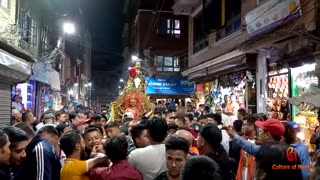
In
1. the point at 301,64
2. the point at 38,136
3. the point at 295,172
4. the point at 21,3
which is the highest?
the point at 21,3

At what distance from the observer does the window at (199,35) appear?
67.4 feet

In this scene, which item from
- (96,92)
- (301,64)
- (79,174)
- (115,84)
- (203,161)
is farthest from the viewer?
(115,84)

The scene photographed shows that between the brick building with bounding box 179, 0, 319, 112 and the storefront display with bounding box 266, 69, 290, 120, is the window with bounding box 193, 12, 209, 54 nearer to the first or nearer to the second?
the brick building with bounding box 179, 0, 319, 112

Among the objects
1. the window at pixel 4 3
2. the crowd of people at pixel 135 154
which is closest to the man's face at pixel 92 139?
the crowd of people at pixel 135 154

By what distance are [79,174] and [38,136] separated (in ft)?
3.63

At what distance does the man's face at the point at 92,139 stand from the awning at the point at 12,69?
18.8 ft

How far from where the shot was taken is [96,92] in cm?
8231

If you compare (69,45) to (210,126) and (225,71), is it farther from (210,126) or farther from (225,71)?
(210,126)

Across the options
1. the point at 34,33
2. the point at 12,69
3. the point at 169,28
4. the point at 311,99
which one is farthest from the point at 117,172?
the point at 169,28

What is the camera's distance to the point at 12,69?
1067 cm

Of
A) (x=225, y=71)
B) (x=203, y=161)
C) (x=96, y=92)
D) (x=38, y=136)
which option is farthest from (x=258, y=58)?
(x=96, y=92)

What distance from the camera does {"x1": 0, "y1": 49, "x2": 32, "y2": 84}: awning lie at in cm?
1013

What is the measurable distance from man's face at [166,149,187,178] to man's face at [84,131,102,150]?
177cm

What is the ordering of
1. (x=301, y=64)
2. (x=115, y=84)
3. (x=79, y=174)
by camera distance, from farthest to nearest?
(x=115, y=84) < (x=301, y=64) < (x=79, y=174)
